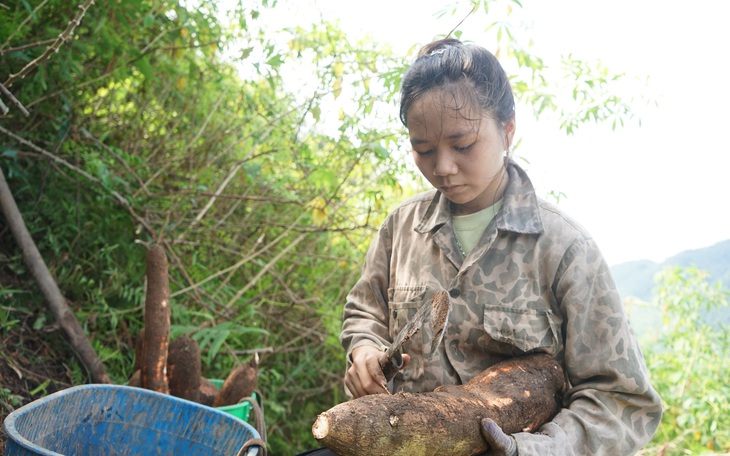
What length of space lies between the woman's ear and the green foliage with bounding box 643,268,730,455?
9.01 ft

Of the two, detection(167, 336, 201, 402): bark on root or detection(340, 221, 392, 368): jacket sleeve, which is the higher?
detection(340, 221, 392, 368): jacket sleeve

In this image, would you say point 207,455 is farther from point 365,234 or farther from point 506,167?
point 365,234

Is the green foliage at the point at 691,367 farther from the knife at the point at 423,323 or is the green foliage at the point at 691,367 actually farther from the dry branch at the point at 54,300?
the dry branch at the point at 54,300

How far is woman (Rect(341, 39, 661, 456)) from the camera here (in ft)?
5.11

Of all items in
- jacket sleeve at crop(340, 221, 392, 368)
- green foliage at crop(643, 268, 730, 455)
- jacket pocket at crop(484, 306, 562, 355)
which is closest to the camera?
jacket pocket at crop(484, 306, 562, 355)

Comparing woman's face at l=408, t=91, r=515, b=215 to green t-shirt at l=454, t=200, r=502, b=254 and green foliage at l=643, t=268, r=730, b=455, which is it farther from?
green foliage at l=643, t=268, r=730, b=455

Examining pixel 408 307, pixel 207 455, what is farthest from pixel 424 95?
pixel 207 455

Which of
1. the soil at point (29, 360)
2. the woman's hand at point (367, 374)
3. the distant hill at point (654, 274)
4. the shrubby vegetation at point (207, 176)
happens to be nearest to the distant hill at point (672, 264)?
the distant hill at point (654, 274)

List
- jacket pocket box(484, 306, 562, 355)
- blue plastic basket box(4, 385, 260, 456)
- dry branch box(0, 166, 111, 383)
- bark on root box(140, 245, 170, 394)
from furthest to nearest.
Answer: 1. dry branch box(0, 166, 111, 383)
2. bark on root box(140, 245, 170, 394)
3. blue plastic basket box(4, 385, 260, 456)
4. jacket pocket box(484, 306, 562, 355)

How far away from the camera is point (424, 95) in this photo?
1691 millimetres

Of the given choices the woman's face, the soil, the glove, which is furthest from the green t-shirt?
the soil

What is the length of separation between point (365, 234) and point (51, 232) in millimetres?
1885

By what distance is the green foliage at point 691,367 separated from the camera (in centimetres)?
383

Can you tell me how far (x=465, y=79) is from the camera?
5.54ft
